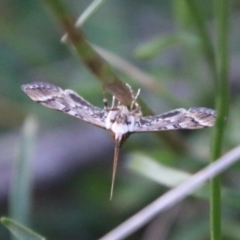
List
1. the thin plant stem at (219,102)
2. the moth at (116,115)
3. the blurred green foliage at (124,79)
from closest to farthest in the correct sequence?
the thin plant stem at (219,102)
the moth at (116,115)
the blurred green foliage at (124,79)

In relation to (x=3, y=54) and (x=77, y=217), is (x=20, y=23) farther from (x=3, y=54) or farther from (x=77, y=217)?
(x=77, y=217)

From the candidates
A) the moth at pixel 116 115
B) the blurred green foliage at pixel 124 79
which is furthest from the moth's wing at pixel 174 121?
the blurred green foliage at pixel 124 79

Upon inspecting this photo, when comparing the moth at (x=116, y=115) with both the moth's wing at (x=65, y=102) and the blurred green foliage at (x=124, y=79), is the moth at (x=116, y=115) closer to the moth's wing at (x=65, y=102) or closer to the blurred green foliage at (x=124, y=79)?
the moth's wing at (x=65, y=102)

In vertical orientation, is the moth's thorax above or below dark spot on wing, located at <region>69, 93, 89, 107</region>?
below

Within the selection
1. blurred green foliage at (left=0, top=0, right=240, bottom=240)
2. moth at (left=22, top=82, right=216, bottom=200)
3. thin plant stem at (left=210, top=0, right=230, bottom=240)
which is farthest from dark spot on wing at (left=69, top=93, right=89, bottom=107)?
blurred green foliage at (left=0, top=0, right=240, bottom=240)

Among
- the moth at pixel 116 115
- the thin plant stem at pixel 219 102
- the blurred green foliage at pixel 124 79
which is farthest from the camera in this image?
the blurred green foliage at pixel 124 79

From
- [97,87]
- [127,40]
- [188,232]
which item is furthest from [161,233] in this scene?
[127,40]

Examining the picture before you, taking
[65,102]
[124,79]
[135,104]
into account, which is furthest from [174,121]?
[124,79]

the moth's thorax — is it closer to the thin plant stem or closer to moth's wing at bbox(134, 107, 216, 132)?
moth's wing at bbox(134, 107, 216, 132)

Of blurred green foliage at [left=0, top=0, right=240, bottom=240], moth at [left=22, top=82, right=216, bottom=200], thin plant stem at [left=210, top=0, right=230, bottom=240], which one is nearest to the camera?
thin plant stem at [left=210, top=0, right=230, bottom=240]
